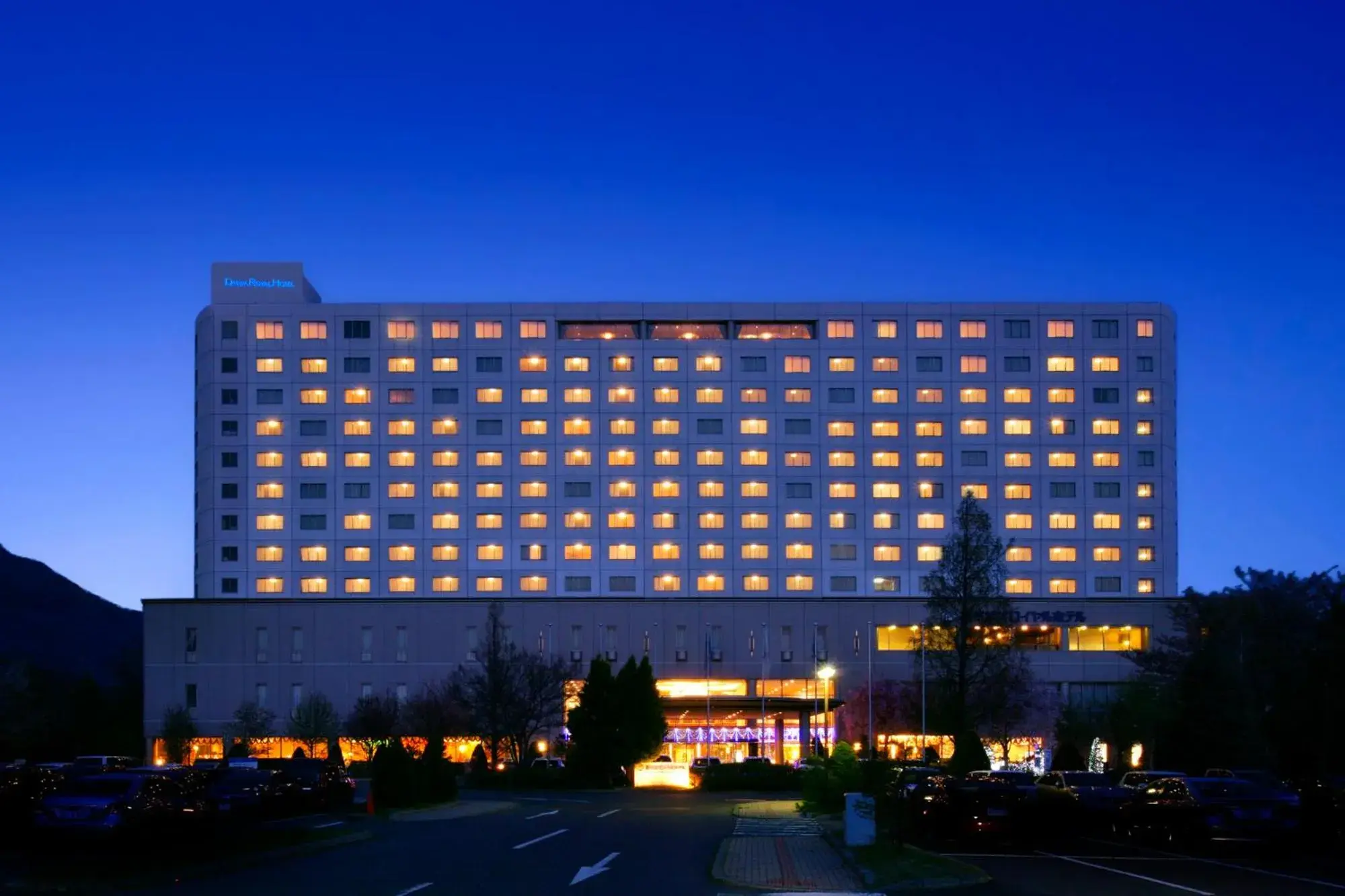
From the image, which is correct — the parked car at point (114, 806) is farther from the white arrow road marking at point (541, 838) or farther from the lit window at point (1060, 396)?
the lit window at point (1060, 396)

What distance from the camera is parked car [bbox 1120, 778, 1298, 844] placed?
34062 mm

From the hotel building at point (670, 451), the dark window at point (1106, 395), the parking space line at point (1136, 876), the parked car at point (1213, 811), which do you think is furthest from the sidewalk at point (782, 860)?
the dark window at point (1106, 395)

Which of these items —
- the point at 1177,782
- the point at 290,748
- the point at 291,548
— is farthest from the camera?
the point at 291,548

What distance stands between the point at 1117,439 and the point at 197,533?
94213 millimetres

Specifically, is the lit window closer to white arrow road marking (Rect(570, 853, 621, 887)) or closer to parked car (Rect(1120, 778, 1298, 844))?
parked car (Rect(1120, 778, 1298, 844))

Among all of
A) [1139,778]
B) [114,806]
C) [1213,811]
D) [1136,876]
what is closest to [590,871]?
[114,806]

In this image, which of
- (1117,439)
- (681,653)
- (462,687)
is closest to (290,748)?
(462,687)

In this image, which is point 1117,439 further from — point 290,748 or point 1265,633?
point 290,748

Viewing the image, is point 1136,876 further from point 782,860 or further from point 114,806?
point 114,806

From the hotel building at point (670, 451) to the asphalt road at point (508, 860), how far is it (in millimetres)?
102170

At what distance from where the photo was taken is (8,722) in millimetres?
108875

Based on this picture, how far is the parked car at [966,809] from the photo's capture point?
3594 cm

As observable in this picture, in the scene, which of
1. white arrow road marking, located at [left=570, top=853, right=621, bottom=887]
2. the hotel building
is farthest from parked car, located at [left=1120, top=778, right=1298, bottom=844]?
the hotel building

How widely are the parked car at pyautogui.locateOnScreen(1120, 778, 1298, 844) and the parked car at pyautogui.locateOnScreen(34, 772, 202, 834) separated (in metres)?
22.9
